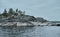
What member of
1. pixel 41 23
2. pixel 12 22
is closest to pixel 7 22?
pixel 12 22

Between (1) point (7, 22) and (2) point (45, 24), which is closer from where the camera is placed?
(1) point (7, 22)

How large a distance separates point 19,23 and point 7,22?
9907 millimetres

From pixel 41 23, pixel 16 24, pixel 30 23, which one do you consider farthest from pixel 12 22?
pixel 41 23

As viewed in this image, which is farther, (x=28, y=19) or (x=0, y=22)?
(x=28, y=19)

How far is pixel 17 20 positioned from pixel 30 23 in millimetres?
11890

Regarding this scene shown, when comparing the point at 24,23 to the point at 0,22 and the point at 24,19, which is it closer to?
the point at 24,19

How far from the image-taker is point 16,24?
584 ft

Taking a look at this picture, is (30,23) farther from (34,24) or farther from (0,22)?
(0,22)

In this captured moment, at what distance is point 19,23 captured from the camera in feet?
586

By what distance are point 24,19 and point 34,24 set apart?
38.2ft

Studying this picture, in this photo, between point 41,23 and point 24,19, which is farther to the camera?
point 41,23

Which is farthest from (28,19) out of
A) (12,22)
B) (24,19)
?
(12,22)

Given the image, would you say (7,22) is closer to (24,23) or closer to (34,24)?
(24,23)

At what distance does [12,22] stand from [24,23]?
9599 millimetres
